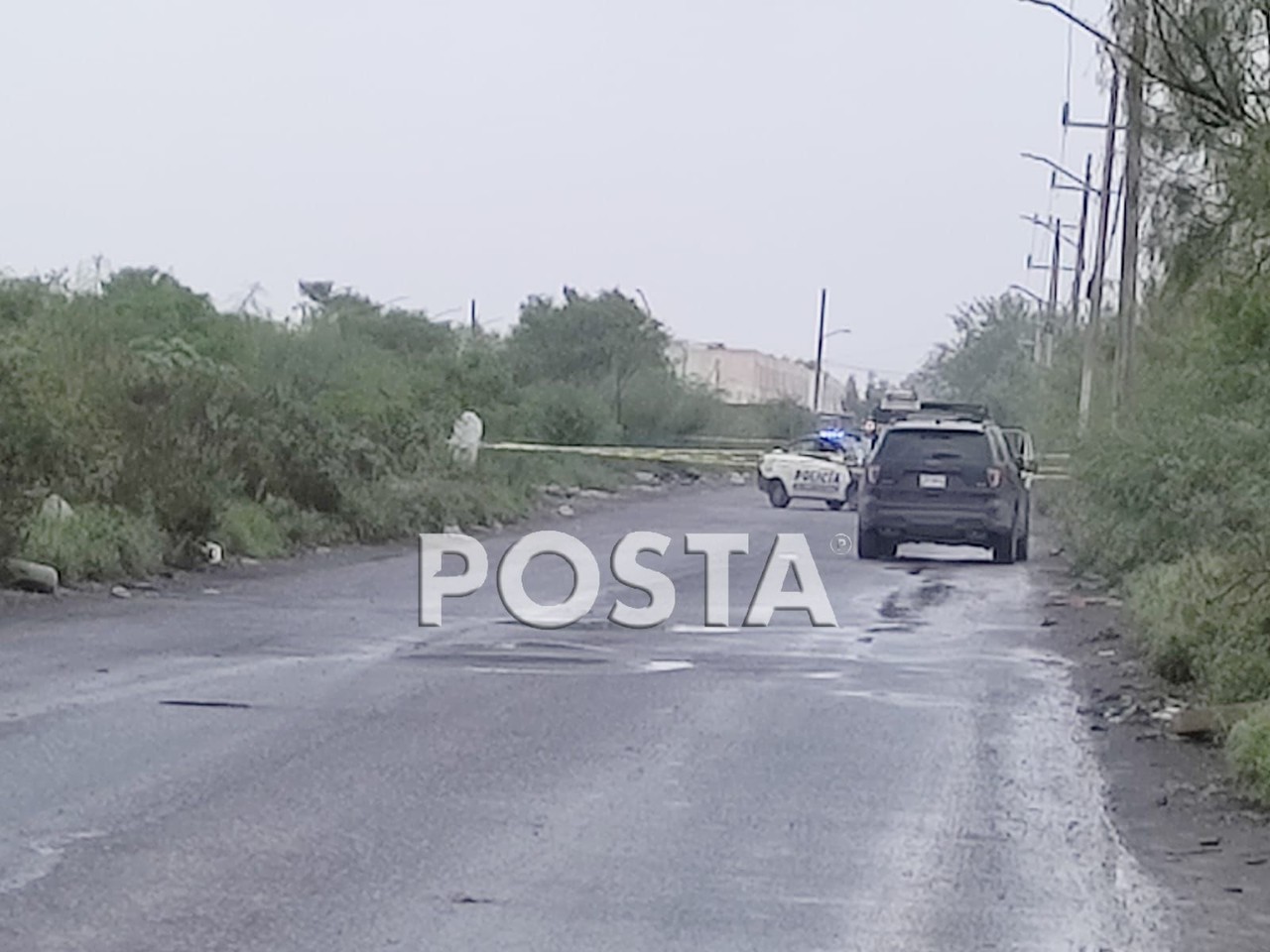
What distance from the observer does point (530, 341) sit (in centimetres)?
7450

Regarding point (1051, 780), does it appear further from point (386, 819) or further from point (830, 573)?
point (830, 573)

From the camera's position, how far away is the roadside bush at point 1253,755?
11.8 m

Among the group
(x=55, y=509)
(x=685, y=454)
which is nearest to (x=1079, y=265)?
(x=685, y=454)

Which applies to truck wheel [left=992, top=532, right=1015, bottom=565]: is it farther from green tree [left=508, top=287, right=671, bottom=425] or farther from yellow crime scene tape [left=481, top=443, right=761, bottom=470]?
green tree [left=508, top=287, right=671, bottom=425]

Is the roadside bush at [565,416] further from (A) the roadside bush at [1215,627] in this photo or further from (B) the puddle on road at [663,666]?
(A) the roadside bush at [1215,627]

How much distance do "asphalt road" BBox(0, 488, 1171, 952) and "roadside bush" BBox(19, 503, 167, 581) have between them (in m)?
2.95

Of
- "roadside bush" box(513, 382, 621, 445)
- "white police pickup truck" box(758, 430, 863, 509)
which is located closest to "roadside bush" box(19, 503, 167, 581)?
"white police pickup truck" box(758, 430, 863, 509)

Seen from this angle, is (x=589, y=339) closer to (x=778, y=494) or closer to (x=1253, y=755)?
(x=778, y=494)

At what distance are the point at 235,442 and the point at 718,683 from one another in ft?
49.7

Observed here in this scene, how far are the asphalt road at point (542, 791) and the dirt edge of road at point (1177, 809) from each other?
0.59 feet

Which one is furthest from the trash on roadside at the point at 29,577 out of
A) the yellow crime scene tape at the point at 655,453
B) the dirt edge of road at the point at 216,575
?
the yellow crime scene tape at the point at 655,453

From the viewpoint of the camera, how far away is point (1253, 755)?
476 inches

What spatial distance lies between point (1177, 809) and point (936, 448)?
1894cm

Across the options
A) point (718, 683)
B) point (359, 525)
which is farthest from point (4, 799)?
point (359, 525)
